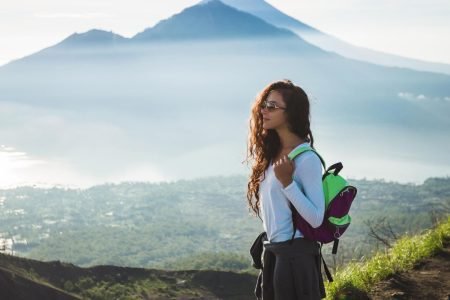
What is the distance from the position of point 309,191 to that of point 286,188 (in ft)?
0.39

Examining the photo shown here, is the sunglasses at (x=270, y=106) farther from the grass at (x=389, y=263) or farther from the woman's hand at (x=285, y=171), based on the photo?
the grass at (x=389, y=263)

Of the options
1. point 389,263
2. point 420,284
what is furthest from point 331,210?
point 389,263

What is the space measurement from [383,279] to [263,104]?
2.52m

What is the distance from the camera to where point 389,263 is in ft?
17.9

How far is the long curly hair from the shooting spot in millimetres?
3227

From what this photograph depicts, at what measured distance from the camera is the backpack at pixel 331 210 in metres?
3.00

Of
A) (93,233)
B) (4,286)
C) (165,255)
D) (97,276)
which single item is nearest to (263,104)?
(4,286)

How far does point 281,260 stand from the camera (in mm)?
3145

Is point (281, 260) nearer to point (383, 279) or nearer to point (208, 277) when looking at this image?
point (383, 279)

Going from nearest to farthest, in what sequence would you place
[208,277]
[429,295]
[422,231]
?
[429,295]
[422,231]
[208,277]

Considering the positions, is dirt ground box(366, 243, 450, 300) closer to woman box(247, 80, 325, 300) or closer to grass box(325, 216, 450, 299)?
grass box(325, 216, 450, 299)

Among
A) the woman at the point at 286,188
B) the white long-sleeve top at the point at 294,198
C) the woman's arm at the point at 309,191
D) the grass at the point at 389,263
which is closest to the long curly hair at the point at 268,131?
the woman at the point at 286,188

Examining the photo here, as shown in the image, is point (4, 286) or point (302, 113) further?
point (4, 286)

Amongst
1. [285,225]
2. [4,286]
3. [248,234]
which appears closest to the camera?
[285,225]
